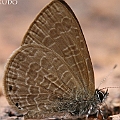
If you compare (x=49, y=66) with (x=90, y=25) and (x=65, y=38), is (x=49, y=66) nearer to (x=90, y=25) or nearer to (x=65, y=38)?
(x=65, y=38)

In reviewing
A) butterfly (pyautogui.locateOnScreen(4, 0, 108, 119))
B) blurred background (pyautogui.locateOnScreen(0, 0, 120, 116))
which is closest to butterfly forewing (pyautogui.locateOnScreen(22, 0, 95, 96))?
butterfly (pyautogui.locateOnScreen(4, 0, 108, 119))

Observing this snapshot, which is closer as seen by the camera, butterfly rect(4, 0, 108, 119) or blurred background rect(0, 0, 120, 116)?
butterfly rect(4, 0, 108, 119)

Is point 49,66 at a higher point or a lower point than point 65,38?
lower

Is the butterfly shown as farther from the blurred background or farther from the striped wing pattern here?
the blurred background

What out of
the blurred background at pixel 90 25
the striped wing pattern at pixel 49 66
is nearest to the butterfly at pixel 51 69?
the striped wing pattern at pixel 49 66

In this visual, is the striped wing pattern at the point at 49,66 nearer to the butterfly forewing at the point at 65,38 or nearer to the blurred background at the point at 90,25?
the butterfly forewing at the point at 65,38

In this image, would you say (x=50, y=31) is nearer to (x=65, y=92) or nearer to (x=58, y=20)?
(x=58, y=20)

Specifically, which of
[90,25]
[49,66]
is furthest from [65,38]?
[90,25]
